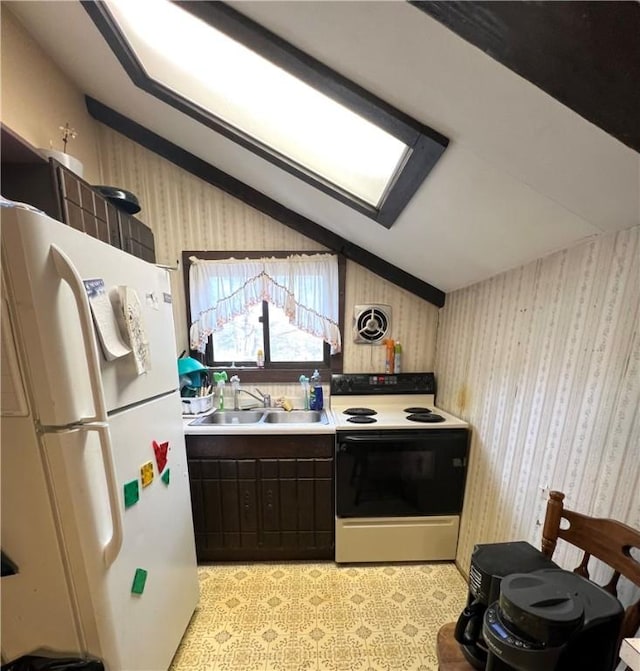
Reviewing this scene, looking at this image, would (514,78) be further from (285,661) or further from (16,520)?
(285,661)

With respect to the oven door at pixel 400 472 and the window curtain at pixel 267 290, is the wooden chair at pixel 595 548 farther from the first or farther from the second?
the window curtain at pixel 267 290

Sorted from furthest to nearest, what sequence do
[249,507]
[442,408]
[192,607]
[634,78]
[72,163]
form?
[442,408] < [249,507] < [192,607] < [72,163] < [634,78]

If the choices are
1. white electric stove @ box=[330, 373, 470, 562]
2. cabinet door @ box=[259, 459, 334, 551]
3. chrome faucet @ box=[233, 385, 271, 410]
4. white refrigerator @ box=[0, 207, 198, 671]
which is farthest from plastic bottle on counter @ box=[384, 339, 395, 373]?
white refrigerator @ box=[0, 207, 198, 671]

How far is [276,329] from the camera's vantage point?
239 cm

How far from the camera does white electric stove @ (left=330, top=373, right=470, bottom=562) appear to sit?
1.82 meters

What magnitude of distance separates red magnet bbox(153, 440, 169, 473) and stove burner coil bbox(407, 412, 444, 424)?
1430mm

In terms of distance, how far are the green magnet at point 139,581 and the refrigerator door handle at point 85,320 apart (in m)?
0.63

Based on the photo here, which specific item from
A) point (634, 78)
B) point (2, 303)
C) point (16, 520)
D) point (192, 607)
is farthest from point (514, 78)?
point (192, 607)

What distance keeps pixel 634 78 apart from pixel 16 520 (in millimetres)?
1761

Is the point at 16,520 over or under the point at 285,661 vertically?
over

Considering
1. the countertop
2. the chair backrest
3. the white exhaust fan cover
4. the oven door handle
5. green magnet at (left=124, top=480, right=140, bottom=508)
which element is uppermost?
the white exhaust fan cover

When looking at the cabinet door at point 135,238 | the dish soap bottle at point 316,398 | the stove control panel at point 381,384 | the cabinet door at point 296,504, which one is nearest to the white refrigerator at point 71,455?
the cabinet door at point 135,238

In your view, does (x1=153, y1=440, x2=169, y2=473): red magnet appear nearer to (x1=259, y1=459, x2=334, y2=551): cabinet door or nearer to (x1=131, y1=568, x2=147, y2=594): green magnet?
(x1=131, y1=568, x2=147, y2=594): green magnet

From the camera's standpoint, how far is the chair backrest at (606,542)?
81 centimetres
